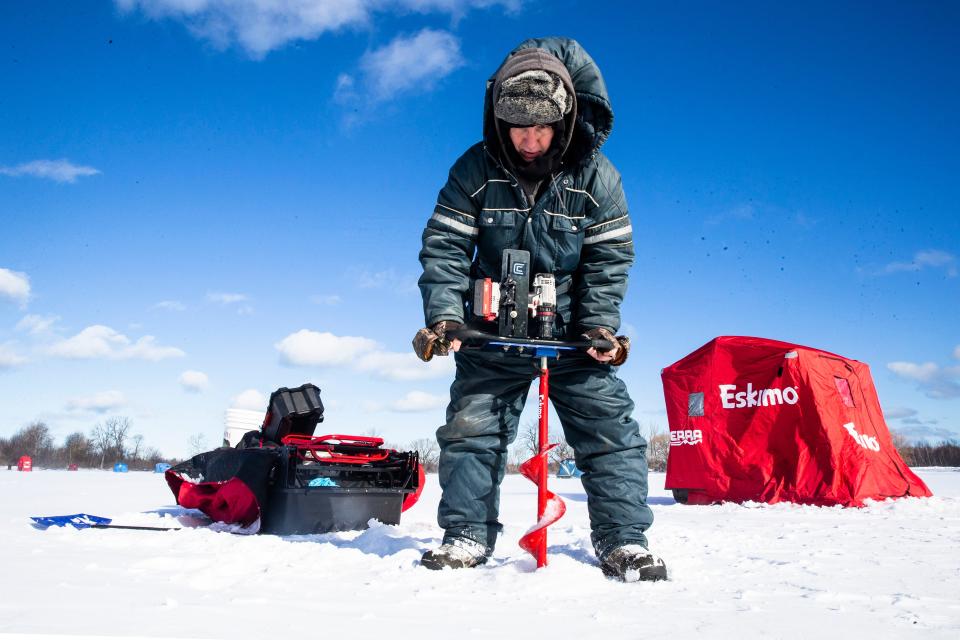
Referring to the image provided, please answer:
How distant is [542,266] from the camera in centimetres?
284

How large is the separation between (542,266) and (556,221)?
206 mm

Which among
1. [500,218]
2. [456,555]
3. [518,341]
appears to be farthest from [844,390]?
[456,555]

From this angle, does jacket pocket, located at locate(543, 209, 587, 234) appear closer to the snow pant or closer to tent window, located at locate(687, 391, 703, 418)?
the snow pant

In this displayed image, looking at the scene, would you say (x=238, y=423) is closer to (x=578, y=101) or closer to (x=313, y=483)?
(x=313, y=483)

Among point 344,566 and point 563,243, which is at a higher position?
point 563,243

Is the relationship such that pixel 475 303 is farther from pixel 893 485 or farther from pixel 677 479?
pixel 893 485

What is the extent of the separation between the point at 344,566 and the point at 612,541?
107 centimetres

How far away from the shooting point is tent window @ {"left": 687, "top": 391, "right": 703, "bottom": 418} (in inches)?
294

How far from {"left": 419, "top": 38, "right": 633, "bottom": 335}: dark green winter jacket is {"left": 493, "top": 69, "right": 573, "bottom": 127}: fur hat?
0.58ft

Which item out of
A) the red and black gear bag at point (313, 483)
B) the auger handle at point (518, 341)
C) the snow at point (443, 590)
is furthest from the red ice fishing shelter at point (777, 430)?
the auger handle at point (518, 341)

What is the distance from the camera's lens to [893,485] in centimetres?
702

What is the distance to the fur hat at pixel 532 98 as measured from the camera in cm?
265

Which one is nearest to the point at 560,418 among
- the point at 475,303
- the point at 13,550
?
the point at 475,303

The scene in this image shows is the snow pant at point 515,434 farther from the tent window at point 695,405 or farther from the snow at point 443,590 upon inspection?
the tent window at point 695,405
